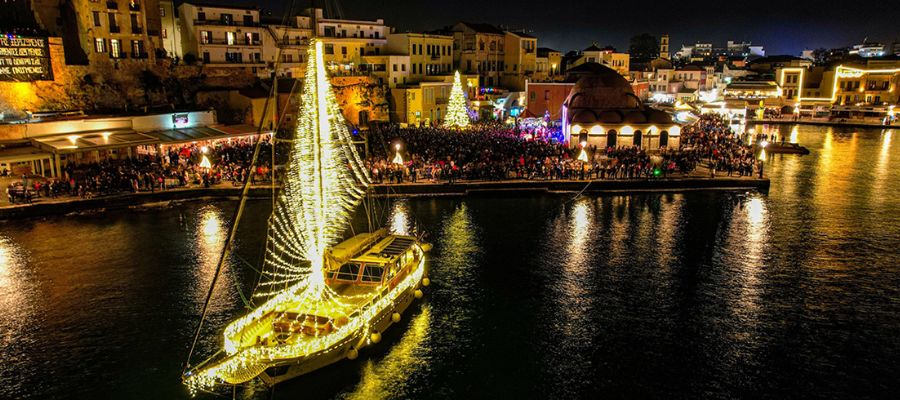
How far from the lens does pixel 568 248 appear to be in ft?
69.3

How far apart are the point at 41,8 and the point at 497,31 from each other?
40.3 meters

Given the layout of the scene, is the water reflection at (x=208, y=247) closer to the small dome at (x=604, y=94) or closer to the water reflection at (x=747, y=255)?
the water reflection at (x=747, y=255)

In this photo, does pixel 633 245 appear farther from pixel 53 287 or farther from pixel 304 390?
pixel 53 287

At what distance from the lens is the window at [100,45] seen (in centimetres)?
3791

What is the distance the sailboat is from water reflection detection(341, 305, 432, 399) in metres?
0.57

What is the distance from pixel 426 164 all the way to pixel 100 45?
81.0ft

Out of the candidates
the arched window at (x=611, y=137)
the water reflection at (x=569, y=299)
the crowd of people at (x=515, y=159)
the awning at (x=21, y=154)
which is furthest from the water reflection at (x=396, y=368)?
the arched window at (x=611, y=137)

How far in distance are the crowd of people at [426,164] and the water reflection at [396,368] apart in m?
14.6

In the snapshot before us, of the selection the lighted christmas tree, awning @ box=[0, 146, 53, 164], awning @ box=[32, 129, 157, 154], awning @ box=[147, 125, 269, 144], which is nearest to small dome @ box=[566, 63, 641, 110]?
the lighted christmas tree

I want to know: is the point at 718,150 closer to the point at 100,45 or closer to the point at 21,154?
the point at 21,154

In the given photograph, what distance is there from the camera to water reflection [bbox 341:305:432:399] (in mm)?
12383

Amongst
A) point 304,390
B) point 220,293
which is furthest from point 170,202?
point 304,390

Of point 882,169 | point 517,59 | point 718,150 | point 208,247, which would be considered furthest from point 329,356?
point 517,59

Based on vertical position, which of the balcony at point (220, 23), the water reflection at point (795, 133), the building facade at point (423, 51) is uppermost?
the balcony at point (220, 23)
